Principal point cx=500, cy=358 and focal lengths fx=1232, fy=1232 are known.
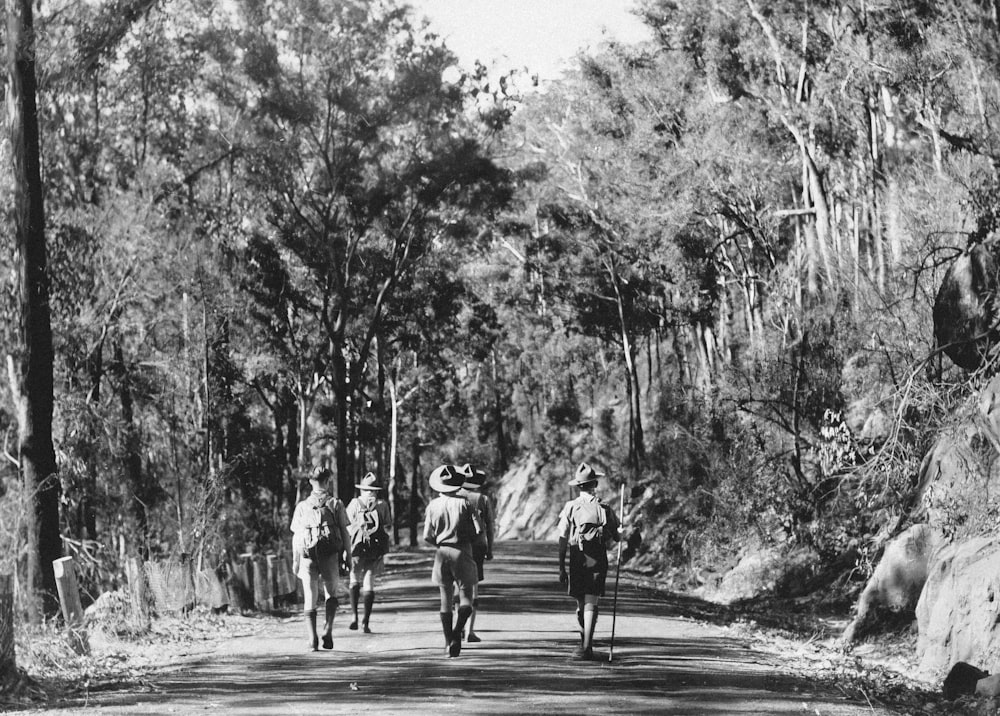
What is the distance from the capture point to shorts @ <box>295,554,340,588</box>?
1325 cm

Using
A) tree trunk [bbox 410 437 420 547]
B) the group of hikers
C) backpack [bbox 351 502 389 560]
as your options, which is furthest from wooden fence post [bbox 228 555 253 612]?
tree trunk [bbox 410 437 420 547]

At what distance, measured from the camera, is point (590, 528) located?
12.8m

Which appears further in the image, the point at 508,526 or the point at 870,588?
the point at 508,526

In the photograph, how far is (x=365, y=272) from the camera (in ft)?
108

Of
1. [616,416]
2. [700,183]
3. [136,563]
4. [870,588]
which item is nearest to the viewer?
[870,588]

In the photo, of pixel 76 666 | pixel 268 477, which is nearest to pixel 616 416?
pixel 268 477

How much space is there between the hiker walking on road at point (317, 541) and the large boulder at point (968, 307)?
738 cm

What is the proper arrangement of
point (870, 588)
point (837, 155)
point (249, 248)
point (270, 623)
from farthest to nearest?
point (249, 248) < point (837, 155) < point (270, 623) < point (870, 588)

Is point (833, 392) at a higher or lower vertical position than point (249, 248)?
lower

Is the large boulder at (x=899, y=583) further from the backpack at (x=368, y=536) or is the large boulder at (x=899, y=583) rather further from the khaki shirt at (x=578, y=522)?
the backpack at (x=368, y=536)

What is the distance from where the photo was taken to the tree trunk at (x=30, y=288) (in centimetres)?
1568

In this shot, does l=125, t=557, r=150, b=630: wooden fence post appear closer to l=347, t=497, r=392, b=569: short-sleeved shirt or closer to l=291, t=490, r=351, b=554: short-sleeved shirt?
l=347, t=497, r=392, b=569: short-sleeved shirt

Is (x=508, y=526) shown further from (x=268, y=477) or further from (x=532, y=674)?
(x=532, y=674)

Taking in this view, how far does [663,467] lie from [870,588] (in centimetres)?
1809
